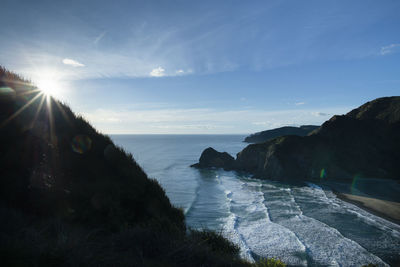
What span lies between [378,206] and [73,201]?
31988mm

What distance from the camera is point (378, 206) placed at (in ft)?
82.0

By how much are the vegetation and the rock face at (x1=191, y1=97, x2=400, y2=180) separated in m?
37.7

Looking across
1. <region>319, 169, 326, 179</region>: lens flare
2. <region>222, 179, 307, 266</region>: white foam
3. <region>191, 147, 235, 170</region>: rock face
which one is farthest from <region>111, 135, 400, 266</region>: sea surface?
<region>191, 147, 235, 170</region>: rock face

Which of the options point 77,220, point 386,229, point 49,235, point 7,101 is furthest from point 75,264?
point 386,229

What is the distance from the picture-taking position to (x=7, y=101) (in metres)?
8.80

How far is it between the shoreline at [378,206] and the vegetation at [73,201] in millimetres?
22275

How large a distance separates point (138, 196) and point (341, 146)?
52410 millimetres

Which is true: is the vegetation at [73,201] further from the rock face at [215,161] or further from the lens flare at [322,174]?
the rock face at [215,161]

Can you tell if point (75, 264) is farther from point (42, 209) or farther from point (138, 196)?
point (138, 196)

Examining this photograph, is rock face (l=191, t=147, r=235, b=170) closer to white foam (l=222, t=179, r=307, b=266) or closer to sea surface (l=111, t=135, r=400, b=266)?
sea surface (l=111, t=135, r=400, b=266)

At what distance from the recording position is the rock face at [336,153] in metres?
43.0

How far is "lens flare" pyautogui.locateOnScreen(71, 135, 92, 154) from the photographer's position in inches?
382

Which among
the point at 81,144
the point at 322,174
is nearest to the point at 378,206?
the point at 322,174

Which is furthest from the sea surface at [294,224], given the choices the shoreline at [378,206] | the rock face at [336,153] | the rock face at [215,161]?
the rock face at [215,161]
